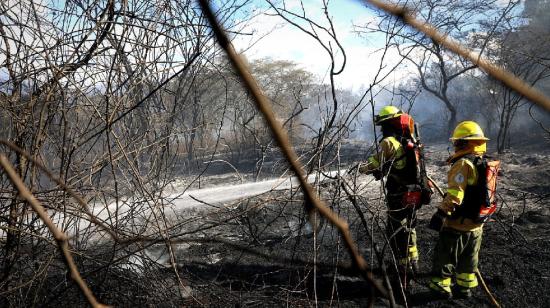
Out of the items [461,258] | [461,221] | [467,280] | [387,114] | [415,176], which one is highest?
[387,114]

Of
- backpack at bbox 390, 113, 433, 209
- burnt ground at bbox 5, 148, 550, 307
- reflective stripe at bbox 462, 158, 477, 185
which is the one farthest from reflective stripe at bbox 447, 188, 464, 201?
burnt ground at bbox 5, 148, 550, 307

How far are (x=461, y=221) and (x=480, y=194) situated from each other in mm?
311

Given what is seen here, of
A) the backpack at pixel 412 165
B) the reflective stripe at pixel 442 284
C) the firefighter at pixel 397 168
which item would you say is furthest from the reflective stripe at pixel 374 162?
the reflective stripe at pixel 442 284

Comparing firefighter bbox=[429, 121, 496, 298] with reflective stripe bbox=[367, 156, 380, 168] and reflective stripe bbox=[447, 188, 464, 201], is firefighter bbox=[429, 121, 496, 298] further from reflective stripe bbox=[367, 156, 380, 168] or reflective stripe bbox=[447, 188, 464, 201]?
reflective stripe bbox=[367, 156, 380, 168]

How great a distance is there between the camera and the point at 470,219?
345 cm

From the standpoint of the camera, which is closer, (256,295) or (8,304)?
(8,304)

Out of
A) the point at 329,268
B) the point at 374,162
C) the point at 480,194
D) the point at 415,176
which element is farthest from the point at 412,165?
the point at 329,268

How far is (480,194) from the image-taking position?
3.35 metres

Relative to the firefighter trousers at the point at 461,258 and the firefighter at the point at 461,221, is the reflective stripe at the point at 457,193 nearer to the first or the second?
the firefighter at the point at 461,221

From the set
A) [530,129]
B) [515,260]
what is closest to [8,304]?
[515,260]

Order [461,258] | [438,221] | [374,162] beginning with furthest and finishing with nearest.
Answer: [374,162] < [461,258] < [438,221]

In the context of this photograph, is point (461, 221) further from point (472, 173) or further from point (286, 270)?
point (286, 270)

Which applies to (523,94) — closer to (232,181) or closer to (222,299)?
(222,299)

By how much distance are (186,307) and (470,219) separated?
2.60 meters
